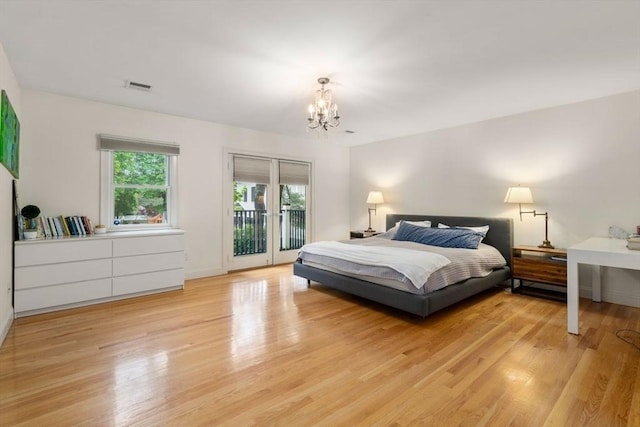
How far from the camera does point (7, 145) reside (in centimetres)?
266

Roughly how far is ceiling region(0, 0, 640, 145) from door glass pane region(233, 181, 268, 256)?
1662mm

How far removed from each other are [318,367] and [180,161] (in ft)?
12.0

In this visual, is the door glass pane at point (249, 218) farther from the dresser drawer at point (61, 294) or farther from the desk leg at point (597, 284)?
the desk leg at point (597, 284)

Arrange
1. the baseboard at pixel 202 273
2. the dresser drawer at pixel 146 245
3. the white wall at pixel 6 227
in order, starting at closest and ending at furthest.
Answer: the white wall at pixel 6 227 → the dresser drawer at pixel 146 245 → the baseboard at pixel 202 273

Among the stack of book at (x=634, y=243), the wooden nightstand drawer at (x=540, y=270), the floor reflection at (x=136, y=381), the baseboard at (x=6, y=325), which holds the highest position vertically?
the stack of book at (x=634, y=243)

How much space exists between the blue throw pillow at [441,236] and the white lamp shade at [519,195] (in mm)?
604

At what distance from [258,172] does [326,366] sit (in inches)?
150

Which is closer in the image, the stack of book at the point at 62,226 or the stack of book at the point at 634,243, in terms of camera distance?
the stack of book at the point at 634,243

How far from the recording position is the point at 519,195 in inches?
155

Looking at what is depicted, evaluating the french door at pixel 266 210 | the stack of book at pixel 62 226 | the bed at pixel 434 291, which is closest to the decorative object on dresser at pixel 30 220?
the stack of book at pixel 62 226

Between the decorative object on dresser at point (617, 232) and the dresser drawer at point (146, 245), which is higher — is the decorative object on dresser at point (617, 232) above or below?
above

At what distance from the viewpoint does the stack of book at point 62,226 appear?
340 cm

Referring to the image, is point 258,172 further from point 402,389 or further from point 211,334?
point 402,389

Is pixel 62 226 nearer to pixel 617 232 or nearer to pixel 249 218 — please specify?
pixel 249 218
